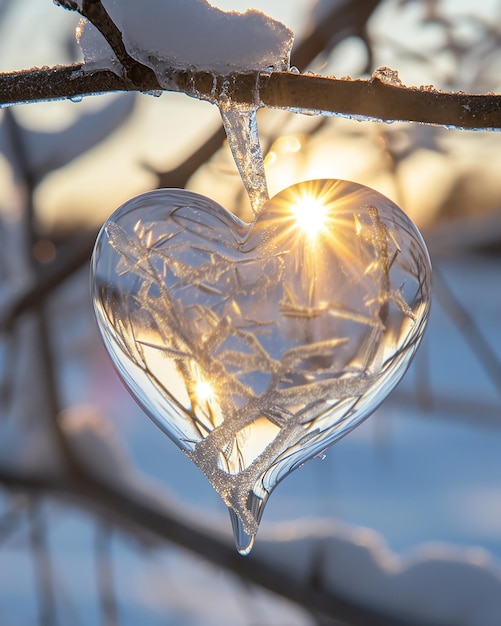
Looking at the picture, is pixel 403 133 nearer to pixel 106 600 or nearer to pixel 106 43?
pixel 106 43

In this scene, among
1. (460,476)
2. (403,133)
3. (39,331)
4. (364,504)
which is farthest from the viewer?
(460,476)

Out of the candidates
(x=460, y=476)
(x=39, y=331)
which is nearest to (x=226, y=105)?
(x=39, y=331)

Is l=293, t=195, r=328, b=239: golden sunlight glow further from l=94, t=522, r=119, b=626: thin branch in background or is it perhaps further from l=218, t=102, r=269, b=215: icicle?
l=94, t=522, r=119, b=626: thin branch in background

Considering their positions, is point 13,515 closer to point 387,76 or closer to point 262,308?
point 262,308

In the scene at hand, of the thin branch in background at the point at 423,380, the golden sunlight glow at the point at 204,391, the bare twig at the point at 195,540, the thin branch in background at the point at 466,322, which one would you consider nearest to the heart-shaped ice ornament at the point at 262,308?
the golden sunlight glow at the point at 204,391

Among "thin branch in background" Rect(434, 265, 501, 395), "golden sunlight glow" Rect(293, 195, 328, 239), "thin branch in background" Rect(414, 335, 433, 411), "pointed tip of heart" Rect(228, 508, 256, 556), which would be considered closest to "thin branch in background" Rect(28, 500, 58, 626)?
"thin branch in background" Rect(414, 335, 433, 411)

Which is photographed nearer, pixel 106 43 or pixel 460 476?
pixel 106 43
